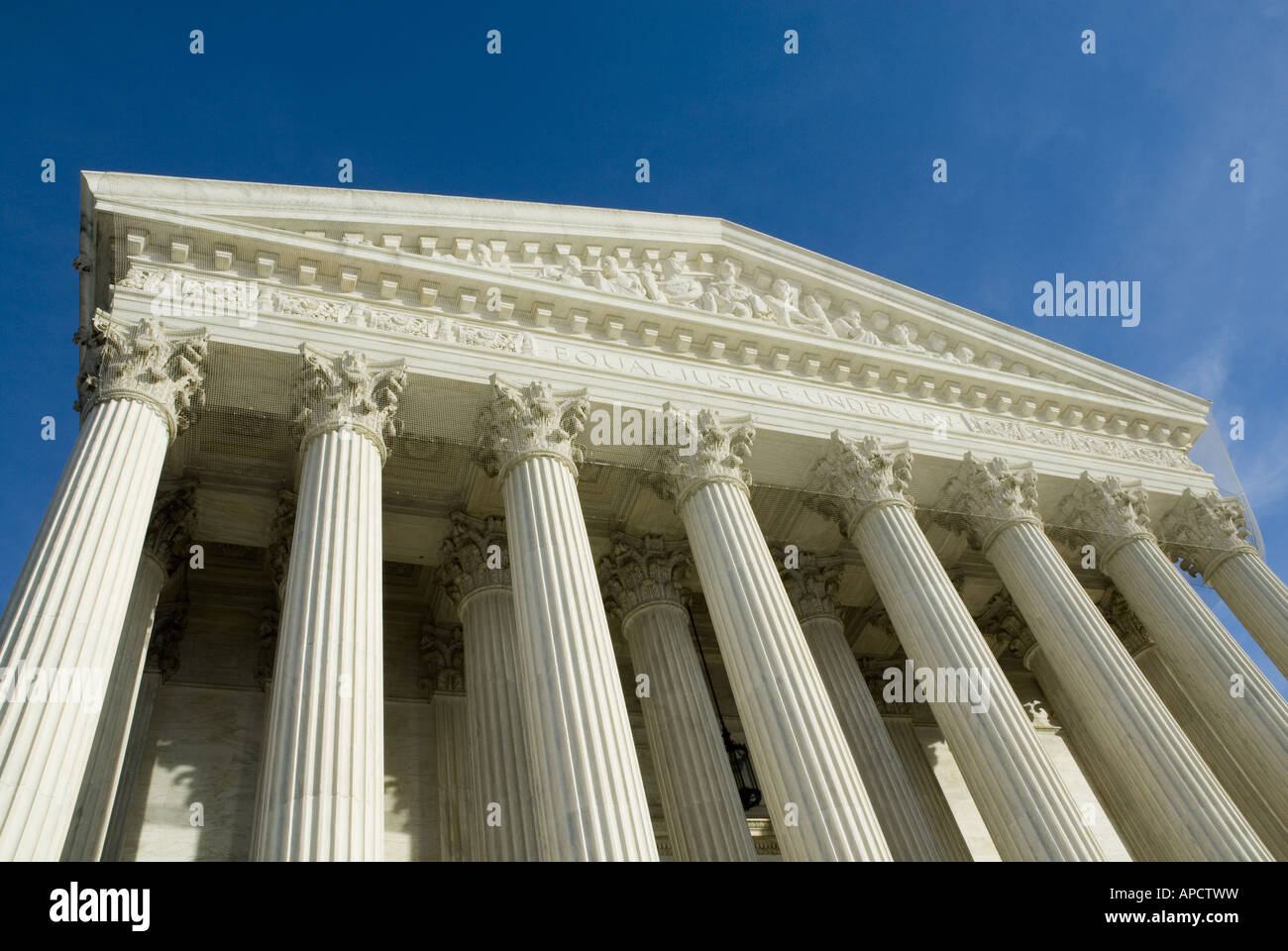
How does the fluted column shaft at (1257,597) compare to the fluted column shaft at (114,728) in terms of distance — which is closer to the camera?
the fluted column shaft at (114,728)

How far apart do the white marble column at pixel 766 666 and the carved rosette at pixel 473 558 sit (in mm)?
3917

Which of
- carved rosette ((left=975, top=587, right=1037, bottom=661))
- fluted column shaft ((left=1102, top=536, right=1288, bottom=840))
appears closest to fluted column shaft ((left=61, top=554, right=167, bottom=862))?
carved rosette ((left=975, top=587, right=1037, bottom=661))

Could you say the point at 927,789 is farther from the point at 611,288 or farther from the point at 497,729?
the point at 611,288

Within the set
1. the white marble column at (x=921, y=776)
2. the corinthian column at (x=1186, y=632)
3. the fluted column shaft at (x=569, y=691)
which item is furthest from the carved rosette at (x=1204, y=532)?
the fluted column shaft at (x=569, y=691)

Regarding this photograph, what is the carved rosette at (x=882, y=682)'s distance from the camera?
28.3 metres

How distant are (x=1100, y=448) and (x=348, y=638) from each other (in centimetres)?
2108

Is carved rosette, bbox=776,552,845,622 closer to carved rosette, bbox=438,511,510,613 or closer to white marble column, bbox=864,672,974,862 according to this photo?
white marble column, bbox=864,672,974,862

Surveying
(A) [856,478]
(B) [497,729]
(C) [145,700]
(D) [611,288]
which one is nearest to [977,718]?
(A) [856,478]

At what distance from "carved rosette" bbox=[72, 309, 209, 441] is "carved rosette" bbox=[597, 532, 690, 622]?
32.5 ft

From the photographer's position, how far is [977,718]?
1816 cm

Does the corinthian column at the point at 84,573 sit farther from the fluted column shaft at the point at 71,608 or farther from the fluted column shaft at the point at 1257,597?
the fluted column shaft at the point at 1257,597
